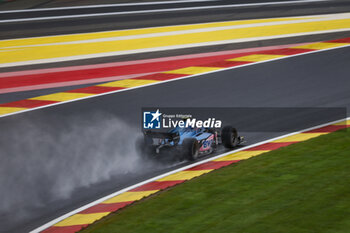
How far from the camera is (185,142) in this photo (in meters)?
11.3

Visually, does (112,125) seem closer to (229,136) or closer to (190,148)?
(190,148)

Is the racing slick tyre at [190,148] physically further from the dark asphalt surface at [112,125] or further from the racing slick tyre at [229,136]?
the racing slick tyre at [229,136]

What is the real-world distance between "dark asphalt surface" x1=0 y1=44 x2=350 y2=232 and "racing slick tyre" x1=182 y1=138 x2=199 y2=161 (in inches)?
15.3

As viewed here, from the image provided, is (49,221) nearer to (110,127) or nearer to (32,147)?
(32,147)

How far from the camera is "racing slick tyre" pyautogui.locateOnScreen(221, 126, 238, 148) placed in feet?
39.2

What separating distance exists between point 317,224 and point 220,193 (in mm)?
1938

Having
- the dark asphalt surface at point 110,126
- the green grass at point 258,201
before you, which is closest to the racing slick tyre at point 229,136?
the dark asphalt surface at point 110,126

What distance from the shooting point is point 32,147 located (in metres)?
12.3

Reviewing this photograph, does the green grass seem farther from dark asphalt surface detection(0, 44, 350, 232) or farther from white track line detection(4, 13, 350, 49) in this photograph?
white track line detection(4, 13, 350, 49)

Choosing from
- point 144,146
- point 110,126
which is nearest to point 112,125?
point 110,126

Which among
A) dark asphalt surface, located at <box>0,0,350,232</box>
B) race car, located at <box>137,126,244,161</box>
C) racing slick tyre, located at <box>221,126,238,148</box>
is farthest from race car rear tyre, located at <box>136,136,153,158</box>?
racing slick tyre, located at <box>221,126,238,148</box>

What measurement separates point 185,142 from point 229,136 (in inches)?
43.1

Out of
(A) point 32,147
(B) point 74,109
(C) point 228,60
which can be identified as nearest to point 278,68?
(C) point 228,60

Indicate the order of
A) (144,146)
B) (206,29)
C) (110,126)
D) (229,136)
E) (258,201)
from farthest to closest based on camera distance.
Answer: (206,29), (110,126), (229,136), (144,146), (258,201)
